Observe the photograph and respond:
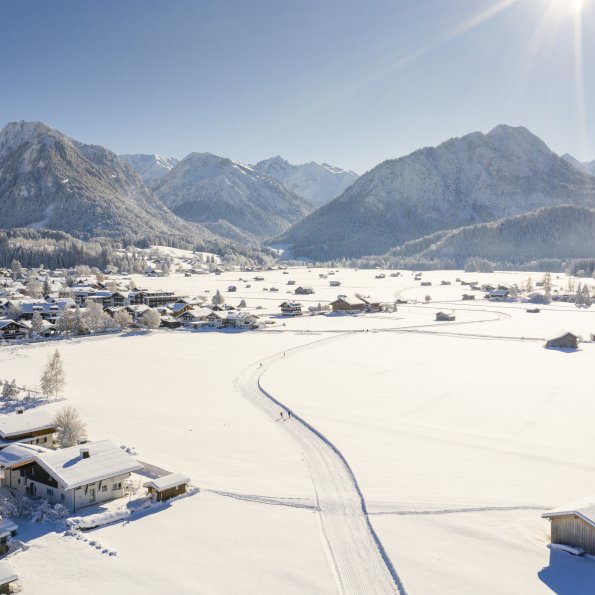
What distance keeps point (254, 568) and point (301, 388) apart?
85.3ft

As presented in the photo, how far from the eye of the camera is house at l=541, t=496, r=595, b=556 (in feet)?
64.2

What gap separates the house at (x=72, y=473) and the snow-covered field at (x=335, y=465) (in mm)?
2153

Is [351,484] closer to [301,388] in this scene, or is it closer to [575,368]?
[301,388]

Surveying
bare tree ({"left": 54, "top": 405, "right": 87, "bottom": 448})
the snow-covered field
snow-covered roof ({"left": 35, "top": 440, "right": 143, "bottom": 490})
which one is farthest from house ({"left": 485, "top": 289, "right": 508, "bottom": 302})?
snow-covered roof ({"left": 35, "top": 440, "right": 143, "bottom": 490})

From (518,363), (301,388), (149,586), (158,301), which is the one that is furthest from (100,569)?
(158,301)

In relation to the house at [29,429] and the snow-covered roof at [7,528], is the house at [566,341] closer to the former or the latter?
the house at [29,429]

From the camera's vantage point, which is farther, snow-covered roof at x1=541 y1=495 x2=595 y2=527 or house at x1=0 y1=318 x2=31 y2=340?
house at x1=0 y1=318 x2=31 y2=340

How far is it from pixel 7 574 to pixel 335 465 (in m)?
16.2

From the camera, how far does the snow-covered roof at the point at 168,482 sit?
24703mm

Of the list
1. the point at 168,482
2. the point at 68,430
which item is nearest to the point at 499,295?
the point at 68,430

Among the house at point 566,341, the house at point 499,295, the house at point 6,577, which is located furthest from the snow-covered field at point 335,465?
the house at point 499,295

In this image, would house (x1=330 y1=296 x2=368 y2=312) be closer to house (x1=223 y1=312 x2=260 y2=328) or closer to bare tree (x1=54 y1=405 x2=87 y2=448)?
house (x1=223 y1=312 x2=260 y2=328)

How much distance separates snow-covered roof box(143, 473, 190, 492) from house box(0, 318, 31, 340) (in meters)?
58.2

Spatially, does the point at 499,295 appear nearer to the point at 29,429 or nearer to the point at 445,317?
the point at 445,317
